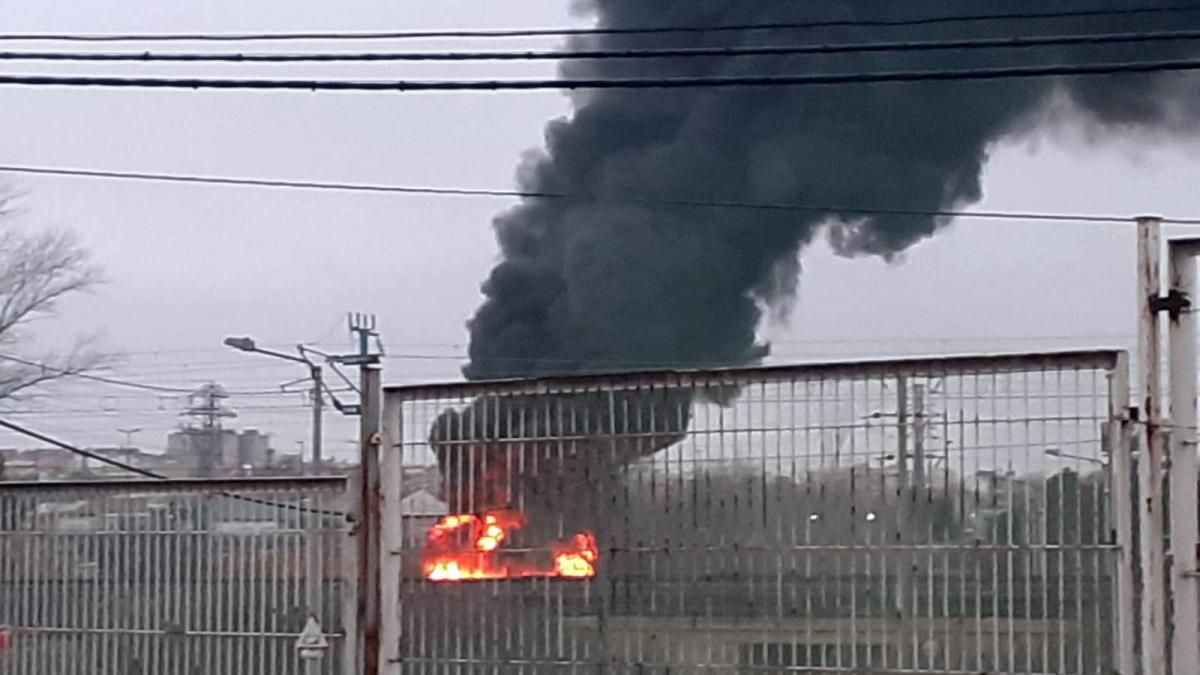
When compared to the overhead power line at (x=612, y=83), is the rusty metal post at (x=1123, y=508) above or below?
below

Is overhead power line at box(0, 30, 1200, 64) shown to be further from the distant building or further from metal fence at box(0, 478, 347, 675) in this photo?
the distant building

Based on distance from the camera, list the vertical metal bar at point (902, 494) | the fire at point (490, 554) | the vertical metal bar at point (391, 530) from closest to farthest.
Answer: the vertical metal bar at point (902, 494)
the fire at point (490, 554)
the vertical metal bar at point (391, 530)

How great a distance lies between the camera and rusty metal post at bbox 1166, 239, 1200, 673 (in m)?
6.60

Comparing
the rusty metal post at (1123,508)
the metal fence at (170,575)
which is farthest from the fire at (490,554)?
the rusty metal post at (1123,508)

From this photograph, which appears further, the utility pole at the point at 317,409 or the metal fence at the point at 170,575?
the utility pole at the point at 317,409

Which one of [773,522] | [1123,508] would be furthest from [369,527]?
[1123,508]

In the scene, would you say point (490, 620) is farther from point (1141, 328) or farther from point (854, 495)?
point (1141, 328)

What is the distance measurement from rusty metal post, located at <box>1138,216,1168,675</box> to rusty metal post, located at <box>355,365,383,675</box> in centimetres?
335

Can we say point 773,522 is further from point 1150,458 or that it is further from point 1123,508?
point 1150,458

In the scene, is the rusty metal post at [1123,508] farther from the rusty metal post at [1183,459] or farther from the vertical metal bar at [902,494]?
the vertical metal bar at [902,494]

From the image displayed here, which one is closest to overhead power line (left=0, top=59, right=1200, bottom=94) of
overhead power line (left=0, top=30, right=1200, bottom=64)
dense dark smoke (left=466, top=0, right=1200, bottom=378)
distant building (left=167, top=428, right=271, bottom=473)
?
overhead power line (left=0, top=30, right=1200, bottom=64)

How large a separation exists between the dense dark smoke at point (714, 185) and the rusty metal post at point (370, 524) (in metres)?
19.0

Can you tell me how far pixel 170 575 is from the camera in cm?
877

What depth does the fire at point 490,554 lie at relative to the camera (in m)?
7.71
